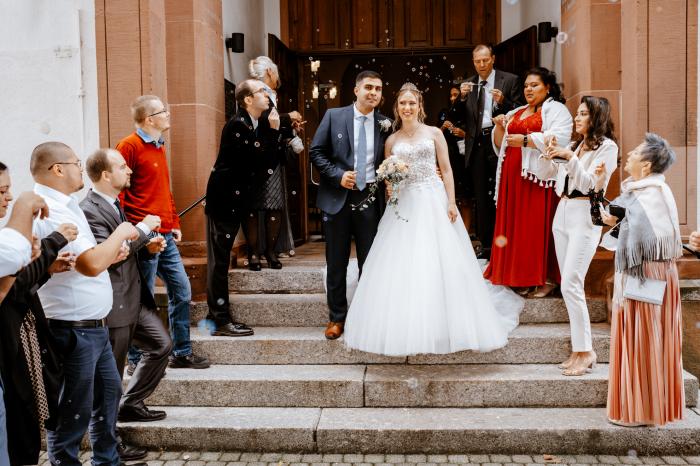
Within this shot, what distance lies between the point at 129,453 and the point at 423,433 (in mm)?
1957

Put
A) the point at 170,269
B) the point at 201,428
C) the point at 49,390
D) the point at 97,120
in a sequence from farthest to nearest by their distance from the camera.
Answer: the point at 97,120 → the point at 170,269 → the point at 201,428 → the point at 49,390

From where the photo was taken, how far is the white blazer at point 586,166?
4.58m

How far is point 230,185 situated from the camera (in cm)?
521

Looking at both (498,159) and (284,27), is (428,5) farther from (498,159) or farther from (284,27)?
(498,159)

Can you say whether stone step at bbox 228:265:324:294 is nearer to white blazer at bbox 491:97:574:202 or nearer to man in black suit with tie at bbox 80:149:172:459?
man in black suit with tie at bbox 80:149:172:459

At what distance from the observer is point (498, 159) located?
19.7ft

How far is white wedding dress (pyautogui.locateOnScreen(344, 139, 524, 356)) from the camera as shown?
4.71 m

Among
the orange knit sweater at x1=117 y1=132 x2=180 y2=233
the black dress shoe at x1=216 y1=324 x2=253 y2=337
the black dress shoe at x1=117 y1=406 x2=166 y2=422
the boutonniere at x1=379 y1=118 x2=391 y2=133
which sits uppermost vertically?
the boutonniere at x1=379 y1=118 x2=391 y2=133

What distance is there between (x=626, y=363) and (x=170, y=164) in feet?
14.5

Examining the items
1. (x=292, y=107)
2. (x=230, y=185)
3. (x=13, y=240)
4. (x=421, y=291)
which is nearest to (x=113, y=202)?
(x=13, y=240)

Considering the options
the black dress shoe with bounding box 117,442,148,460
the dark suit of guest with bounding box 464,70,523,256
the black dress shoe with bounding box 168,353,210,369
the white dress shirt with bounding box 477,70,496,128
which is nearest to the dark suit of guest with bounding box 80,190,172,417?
the black dress shoe with bounding box 117,442,148,460

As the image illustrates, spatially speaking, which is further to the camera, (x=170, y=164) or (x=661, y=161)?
(x=170, y=164)

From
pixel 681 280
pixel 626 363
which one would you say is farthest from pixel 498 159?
pixel 626 363

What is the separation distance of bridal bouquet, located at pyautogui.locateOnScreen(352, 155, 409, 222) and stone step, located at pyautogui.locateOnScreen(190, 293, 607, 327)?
A: 1095 mm
